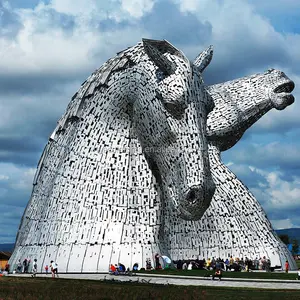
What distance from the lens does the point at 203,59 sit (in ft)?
71.7

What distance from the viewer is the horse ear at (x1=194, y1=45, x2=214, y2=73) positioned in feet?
71.1

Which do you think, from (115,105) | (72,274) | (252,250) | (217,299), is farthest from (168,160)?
(252,250)

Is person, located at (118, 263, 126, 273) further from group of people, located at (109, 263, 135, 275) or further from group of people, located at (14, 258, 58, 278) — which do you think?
group of people, located at (14, 258, 58, 278)

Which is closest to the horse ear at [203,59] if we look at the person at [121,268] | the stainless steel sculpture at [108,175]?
the stainless steel sculpture at [108,175]

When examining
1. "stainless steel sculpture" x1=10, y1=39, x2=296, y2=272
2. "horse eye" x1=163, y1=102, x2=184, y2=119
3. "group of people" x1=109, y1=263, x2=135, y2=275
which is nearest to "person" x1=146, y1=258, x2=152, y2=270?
"stainless steel sculpture" x1=10, y1=39, x2=296, y2=272

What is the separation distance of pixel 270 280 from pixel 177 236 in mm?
7521

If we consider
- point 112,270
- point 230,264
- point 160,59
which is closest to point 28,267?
point 112,270

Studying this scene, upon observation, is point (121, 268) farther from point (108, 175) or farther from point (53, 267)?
point (108, 175)

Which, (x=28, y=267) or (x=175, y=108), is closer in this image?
(x=175, y=108)

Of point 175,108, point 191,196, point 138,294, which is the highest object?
point 175,108

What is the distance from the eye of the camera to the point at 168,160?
704 inches

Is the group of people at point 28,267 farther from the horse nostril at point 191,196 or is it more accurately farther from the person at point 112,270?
the horse nostril at point 191,196

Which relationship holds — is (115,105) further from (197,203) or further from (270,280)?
(270,280)

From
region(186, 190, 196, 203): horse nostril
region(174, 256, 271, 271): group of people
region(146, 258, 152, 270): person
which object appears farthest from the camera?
region(174, 256, 271, 271): group of people
